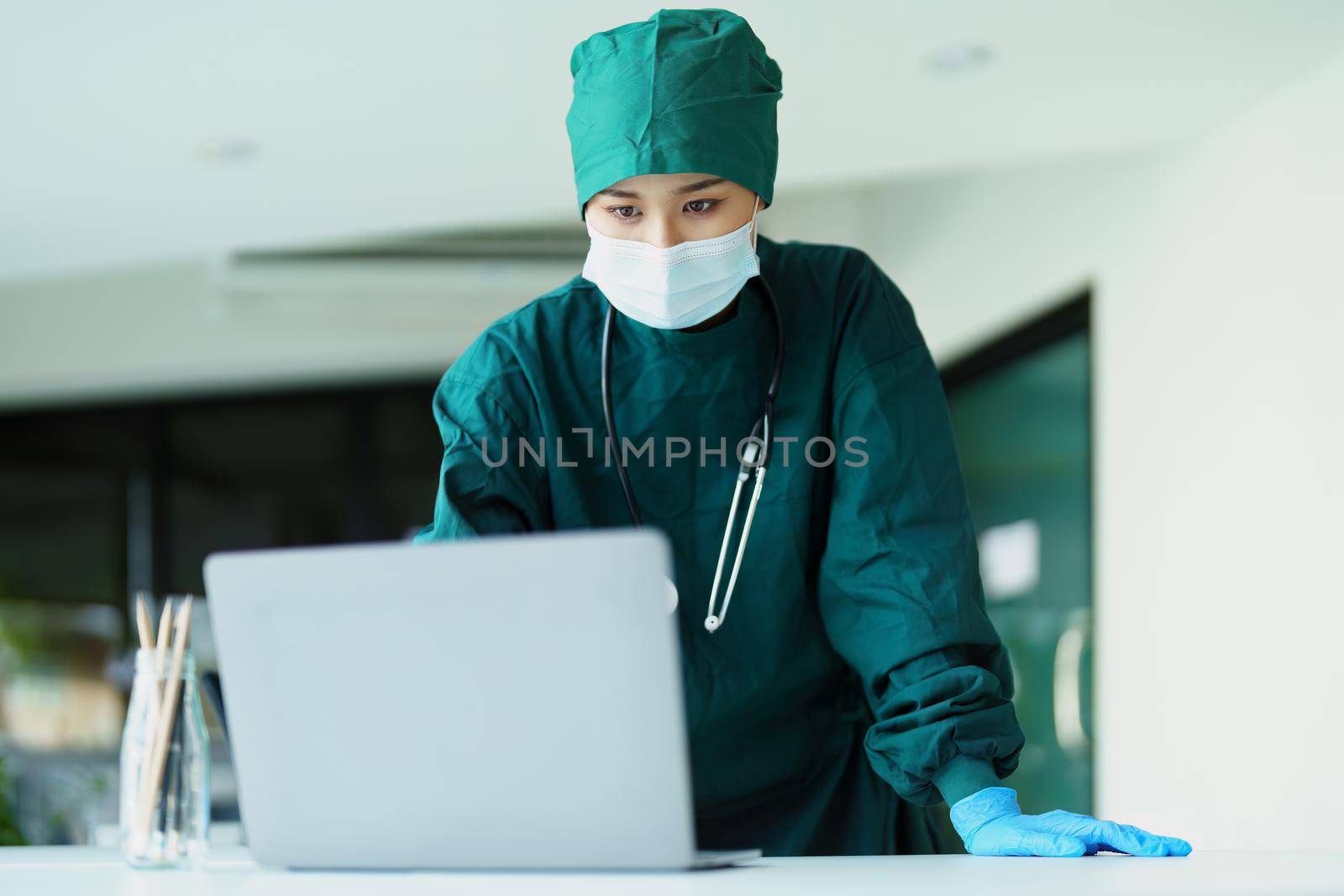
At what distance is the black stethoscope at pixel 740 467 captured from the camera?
4.75 feet

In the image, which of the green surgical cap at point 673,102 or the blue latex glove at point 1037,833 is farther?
the green surgical cap at point 673,102

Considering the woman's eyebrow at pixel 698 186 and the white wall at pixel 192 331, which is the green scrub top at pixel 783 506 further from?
the white wall at pixel 192 331

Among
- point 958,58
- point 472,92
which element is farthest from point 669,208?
point 472,92

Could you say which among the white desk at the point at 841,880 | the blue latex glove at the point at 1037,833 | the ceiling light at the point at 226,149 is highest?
the ceiling light at the point at 226,149

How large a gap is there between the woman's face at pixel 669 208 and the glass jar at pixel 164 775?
648 mm

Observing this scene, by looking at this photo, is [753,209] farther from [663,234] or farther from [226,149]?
[226,149]

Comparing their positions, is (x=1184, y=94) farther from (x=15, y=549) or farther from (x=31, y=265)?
(x=15, y=549)

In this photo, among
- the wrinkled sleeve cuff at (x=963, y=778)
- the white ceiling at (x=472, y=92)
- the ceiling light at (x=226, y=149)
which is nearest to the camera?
the wrinkled sleeve cuff at (x=963, y=778)

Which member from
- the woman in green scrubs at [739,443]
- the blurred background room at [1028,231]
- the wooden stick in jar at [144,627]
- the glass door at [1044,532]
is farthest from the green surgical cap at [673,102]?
the glass door at [1044,532]

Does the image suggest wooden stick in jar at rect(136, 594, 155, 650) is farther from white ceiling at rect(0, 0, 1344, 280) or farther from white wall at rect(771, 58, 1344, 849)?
white wall at rect(771, 58, 1344, 849)

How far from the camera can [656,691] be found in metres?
0.85

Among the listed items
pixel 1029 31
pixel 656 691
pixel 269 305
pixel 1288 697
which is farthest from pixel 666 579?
pixel 269 305

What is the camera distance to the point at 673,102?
1411 millimetres

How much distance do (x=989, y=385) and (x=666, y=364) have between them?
143 inches
